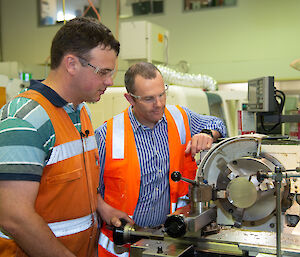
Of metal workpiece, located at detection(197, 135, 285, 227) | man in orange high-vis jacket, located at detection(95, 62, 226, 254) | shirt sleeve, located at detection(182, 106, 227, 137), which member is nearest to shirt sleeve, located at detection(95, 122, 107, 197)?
man in orange high-vis jacket, located at detection(95, 62, 226, 254)

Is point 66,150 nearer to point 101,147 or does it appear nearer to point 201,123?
point 101,147

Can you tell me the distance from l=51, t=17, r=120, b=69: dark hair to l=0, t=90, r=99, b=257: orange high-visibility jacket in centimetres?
15

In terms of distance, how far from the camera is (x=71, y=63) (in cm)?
113

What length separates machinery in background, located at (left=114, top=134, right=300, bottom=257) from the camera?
1025 millimetres

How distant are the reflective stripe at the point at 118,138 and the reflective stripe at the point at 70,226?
0.41 metres

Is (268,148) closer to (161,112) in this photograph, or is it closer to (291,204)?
(291,204)

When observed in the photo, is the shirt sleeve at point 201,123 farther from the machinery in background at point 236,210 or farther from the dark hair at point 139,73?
the machinery in background at point 236,210

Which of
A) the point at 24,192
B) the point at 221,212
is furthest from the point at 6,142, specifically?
the point at 221,212

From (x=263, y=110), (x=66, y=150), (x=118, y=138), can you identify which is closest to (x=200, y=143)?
(x=263, y=110)

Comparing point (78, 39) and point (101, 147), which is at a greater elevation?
point (78, 39)

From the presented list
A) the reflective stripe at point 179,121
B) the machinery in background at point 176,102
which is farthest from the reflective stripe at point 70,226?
the machinery in background at point 176,102

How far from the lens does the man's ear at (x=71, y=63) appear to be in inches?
44.4

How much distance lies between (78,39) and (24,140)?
364 mm

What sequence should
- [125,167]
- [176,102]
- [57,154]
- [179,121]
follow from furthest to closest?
[176,102]
[179,121]
[125,167]
[57,154]
